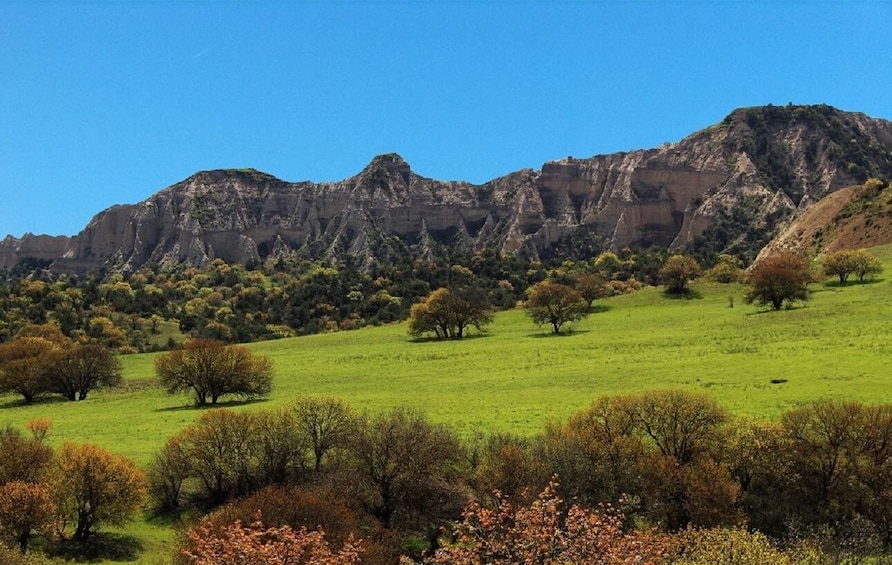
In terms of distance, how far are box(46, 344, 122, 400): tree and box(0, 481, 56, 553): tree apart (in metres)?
43.0

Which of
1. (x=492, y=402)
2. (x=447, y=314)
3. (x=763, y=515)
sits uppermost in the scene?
(x=447, y=314)

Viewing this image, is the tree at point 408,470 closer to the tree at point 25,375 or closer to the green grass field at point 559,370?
the green grass field at point 559,370

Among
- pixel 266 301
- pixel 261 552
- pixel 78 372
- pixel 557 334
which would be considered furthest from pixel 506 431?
pixel 266 301

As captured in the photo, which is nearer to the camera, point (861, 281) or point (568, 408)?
point (568, 408)

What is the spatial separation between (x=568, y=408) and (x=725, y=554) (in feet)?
75.1

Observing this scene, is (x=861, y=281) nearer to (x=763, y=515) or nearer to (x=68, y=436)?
(x=763, y=515)

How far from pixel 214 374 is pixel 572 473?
132 feet

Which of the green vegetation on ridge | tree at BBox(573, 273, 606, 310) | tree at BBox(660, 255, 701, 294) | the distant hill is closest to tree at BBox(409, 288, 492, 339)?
the green vegetation on ridge

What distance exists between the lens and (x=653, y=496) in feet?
106

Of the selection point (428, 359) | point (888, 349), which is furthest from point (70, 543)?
point (888, 349)

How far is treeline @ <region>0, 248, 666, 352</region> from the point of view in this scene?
119000mm

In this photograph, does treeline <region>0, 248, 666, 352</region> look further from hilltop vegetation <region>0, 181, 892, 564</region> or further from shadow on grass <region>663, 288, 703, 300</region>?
hilltop vegetation <region>0, 181, 892, 564</region>

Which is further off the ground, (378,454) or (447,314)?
(447,314)

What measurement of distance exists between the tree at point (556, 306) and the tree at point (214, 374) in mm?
38731
